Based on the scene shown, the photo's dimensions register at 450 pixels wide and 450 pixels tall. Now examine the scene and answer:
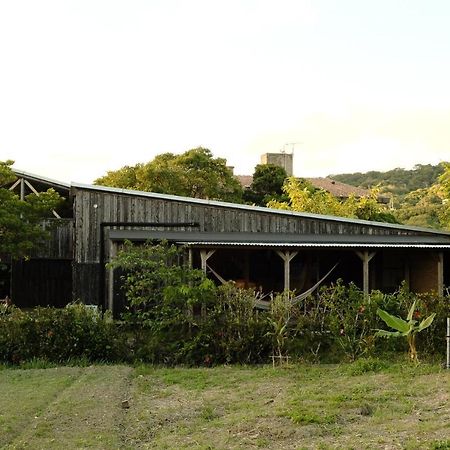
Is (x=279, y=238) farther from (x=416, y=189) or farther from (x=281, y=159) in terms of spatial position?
(x=416, y=189)

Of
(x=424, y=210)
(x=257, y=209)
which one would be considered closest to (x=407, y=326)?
(x=257, y=209)

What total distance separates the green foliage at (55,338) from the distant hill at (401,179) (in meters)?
55.2

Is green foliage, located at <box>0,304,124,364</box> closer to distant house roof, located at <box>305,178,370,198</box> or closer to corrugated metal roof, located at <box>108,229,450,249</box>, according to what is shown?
corrugated metal roof, located at <box>108,229,450,249</box>

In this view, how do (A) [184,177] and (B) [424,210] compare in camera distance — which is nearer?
(A) [184,177]

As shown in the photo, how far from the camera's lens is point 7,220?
59.9ft

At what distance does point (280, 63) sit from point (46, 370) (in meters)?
11.0

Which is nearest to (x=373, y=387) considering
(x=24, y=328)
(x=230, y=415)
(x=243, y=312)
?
(x=230, y=415)

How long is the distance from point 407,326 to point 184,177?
23143 mm

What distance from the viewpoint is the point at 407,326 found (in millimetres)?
11609

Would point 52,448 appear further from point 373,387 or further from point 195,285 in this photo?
point 195,285

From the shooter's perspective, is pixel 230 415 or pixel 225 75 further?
pixel 225 75

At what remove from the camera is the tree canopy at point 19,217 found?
18.6m

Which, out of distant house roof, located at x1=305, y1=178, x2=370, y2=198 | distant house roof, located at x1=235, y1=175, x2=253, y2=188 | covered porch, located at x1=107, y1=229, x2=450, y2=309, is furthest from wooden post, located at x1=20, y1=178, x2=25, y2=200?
distant house roof, located at x1=235, y1=175, x2=253, y2=188

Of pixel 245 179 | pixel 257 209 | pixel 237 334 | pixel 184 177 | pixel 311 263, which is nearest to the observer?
pixel 237 334
